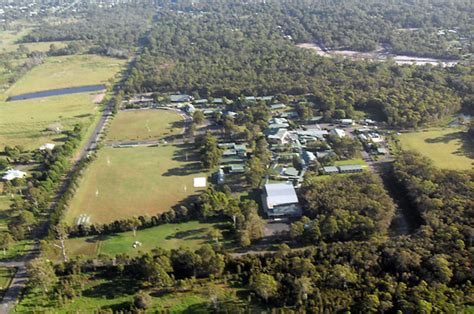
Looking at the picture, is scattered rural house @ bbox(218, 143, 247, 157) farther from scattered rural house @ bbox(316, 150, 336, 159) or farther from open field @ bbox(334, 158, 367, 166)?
open field @ bbox(334, 158, 367, 166)

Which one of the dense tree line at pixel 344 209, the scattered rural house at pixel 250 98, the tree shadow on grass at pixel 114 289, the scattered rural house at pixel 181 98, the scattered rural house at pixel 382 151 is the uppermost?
the dense tree line at pixel 344 209

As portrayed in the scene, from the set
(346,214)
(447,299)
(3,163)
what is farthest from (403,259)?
(3,163)

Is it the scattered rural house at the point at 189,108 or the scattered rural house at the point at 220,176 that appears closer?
the scattered rural house at the point at 220,176

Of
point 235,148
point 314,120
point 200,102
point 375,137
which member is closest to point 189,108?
point 200,102

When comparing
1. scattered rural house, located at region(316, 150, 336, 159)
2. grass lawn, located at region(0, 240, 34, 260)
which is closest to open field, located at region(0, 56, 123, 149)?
grass lawn, located at region(0, 240, 34, 260)

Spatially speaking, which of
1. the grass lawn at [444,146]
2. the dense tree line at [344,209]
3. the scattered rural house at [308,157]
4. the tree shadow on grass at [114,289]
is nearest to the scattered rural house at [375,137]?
the grass lawn at [444,146]

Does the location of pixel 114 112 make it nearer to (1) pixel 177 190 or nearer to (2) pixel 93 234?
(1) pixel 177 190

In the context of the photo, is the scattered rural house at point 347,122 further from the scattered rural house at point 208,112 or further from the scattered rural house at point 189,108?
the scattered rural house at point 189,108
